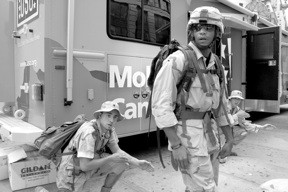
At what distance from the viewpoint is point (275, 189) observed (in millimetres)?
2211

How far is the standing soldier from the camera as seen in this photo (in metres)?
1.70

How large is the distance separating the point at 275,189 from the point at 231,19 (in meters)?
3.50

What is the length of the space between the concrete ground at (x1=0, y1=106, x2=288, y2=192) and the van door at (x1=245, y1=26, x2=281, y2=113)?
3.63 feet

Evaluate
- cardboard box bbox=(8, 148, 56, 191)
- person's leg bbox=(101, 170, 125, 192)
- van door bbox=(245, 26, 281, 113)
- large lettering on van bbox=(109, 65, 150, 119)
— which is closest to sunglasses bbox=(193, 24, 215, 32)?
person's leg bbox=(101, 170, 125, 192)

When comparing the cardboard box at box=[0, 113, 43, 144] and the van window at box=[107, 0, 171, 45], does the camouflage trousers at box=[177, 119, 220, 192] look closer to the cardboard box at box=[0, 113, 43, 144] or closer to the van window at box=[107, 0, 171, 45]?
the cardboard box at box=[0, 113, 43, 144]

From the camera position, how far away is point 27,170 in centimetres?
298

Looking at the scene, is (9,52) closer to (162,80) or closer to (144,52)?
(144,52)

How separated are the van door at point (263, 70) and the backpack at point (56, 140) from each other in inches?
185

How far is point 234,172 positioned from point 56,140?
234 centimetres

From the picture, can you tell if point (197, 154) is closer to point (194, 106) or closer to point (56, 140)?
point (194, 106)

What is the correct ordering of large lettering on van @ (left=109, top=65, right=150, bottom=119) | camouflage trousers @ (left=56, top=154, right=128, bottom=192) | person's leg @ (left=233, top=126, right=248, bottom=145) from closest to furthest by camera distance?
camouflage trousers @ (left=56, top=154, right=128, bottom=192)
large lettering on van @ (left=109, top=65, right=150, bottom=119)
person's leg @ (left=233, top=126, right=248, bottom=145)

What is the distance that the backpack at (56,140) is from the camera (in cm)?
246

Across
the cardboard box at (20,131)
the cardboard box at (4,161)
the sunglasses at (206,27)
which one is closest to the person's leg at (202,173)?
the sunglasses at (206,27)

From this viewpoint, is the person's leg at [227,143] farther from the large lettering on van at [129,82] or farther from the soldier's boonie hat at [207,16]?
the large lettering on van at [129,82]
